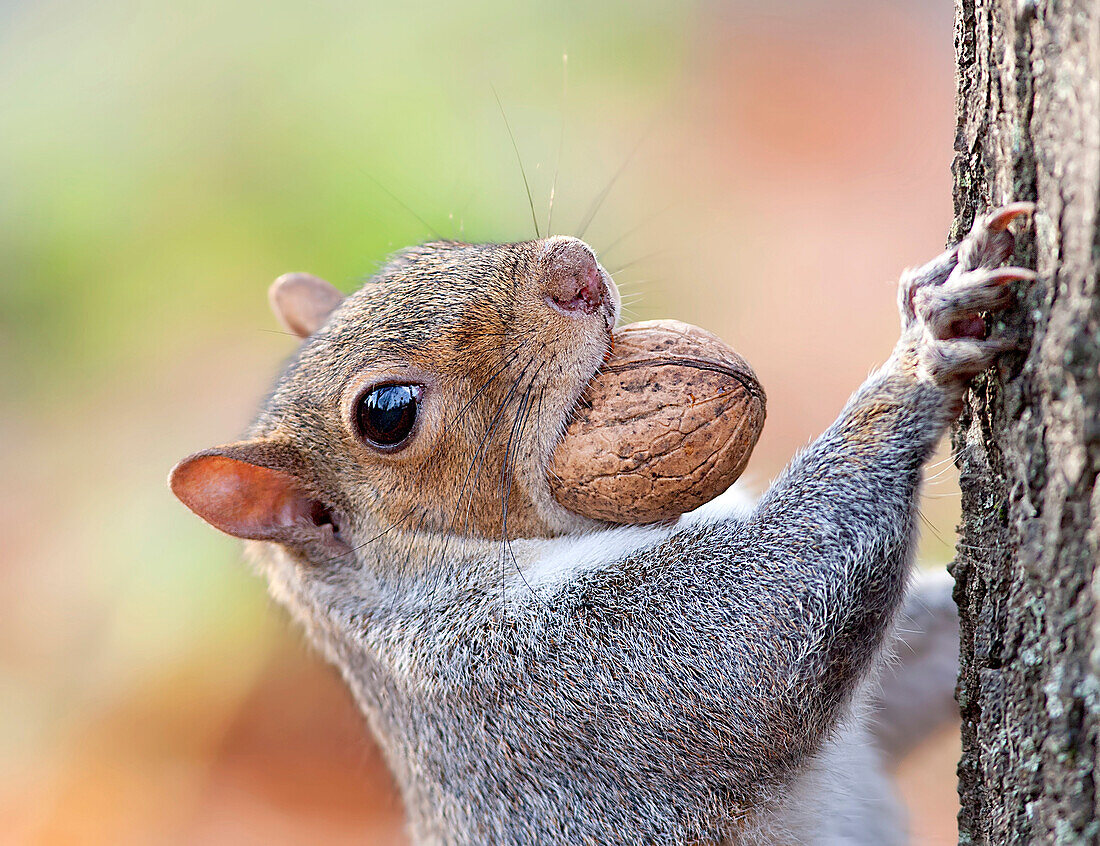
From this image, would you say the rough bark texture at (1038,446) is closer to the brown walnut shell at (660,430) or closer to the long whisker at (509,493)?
the brown walnut shell at (660,430)

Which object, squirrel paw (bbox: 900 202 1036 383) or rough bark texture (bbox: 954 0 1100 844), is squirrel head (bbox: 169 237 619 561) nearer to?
squirrel paw (bbox: 900 202 1036 383)

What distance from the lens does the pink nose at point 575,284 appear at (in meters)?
2.13

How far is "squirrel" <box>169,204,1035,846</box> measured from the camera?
6.24ft

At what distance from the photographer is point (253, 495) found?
7.13 feet

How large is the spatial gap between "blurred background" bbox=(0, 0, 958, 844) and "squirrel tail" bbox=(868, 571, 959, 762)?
2030 mm

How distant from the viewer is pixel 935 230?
21.1 feet

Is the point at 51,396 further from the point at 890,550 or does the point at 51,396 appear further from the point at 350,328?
the point at 890,550

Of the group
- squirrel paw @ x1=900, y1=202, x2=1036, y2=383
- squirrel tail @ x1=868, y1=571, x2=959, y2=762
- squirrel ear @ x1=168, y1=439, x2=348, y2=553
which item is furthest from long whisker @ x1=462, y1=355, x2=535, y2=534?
squirrel tail @ x1=868, y1=571, x2=959, y2=762

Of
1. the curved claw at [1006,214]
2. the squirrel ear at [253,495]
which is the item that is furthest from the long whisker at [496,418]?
the curved claw at [1006,214]

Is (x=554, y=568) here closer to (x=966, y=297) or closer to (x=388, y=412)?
(x=388, y=412)

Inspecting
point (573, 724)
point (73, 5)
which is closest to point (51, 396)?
point (73, 5)

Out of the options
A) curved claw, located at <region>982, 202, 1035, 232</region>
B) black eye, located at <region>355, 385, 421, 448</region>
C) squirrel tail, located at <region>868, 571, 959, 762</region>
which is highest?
curved claw, located at <region>982, 202, 1035, 232</region>

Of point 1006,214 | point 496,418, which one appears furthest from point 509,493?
point 1006,214

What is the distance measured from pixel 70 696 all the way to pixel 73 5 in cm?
501
